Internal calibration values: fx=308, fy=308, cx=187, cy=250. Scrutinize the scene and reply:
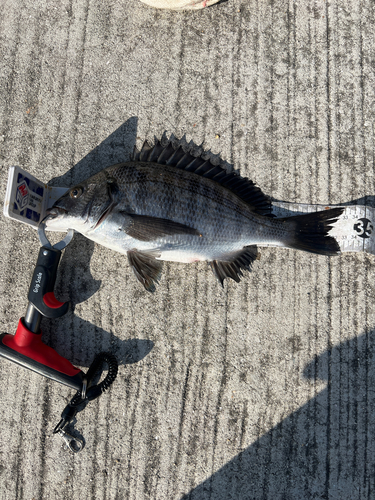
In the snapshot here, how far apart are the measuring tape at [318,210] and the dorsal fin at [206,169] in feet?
0.61

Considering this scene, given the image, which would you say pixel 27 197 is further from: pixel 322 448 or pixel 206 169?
pixel 322 448

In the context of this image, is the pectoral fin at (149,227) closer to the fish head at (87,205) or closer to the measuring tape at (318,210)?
the fish head at (87,205)

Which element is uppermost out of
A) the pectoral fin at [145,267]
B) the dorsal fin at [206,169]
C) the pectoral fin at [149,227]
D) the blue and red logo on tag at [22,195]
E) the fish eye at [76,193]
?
the dorsal fin at [206,169]

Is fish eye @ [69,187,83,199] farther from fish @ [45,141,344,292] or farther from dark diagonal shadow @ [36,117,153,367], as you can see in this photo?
dark diagonal shadow @ [36,117,153,367]

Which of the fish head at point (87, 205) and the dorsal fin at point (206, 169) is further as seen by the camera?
the dorsal fin at point (206, 169)

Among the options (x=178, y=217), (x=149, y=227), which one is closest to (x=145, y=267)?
(x=149, y=227)

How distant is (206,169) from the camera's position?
7.65 ft

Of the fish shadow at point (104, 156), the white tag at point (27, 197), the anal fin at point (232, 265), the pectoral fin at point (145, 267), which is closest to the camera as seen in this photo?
the white tag at point (27, 197)

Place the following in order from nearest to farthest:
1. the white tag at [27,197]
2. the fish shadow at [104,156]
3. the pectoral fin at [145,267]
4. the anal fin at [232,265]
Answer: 1. the white tag at [27,197]
2. the pectoral fin at [145,267]
3. the anal fin at [232,265]
4. the fish shadow at [104,156]

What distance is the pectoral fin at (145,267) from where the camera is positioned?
2.23 metres

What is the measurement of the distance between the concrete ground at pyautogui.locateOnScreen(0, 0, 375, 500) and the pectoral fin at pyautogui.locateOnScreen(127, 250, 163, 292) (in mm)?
210

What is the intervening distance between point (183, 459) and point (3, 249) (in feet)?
7.15

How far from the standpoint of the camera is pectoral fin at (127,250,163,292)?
A: 2.23 m

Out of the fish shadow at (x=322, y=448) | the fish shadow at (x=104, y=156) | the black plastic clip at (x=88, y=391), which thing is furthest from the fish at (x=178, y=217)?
the fish shadow at (x=322, y=448)
